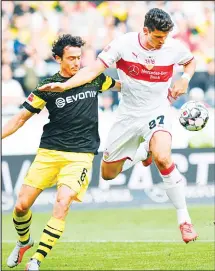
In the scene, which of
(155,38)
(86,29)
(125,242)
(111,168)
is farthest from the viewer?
(86,29)

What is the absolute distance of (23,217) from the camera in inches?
377

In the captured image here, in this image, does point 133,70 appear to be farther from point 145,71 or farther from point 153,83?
point 153,83

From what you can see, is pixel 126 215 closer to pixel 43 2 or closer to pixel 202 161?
pixel 202 161

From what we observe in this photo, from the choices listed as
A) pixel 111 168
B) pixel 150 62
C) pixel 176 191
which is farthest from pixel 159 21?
pixel 111 168

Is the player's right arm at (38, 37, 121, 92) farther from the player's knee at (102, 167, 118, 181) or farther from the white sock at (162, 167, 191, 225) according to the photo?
the player's knee at (102, 167, 118, 181)

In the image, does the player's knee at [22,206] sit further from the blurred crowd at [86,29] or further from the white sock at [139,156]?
the blurred crowd at [86,29]

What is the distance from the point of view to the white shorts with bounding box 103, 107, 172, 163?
9695mm

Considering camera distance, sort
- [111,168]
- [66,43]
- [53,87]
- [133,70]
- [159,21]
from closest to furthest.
Answer: [53,87]
[159,21]
[66,43]
[133,70]
[111,168]

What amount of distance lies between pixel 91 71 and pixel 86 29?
9.35 m

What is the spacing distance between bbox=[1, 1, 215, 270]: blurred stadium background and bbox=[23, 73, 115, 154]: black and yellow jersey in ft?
5.19

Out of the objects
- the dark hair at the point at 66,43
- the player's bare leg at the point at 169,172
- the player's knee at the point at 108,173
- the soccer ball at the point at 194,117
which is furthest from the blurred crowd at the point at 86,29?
the dark hair at the point at 66,43

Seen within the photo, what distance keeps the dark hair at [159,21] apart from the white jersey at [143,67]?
18.4 inches

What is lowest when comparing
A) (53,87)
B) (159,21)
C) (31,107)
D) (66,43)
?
(31,107)

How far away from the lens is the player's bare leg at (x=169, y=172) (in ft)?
30.4
